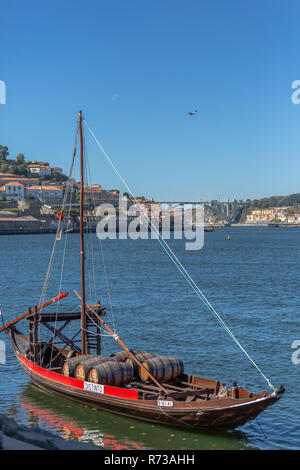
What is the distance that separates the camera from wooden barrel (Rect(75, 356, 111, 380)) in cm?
1584

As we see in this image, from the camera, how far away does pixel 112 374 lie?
15336 mm

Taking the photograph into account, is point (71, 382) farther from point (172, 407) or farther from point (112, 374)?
point (172, 407)

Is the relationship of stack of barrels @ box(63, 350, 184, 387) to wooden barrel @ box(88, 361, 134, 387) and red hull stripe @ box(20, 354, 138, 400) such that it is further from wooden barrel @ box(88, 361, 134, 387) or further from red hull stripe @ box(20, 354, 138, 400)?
red hull stripe @ box(20, 354, 138, 400)

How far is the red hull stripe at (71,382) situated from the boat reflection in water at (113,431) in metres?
0.78

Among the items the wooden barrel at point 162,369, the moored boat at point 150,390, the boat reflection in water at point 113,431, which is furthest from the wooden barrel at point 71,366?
the wooden barrel at point 162,369

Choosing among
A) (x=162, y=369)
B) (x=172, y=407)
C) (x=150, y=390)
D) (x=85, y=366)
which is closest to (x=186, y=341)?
(x=162, y=369)

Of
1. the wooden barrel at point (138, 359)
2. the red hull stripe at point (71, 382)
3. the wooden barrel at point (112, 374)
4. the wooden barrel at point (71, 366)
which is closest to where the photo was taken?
the red hull stripe at point (71, 382)

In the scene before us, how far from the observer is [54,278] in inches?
2135

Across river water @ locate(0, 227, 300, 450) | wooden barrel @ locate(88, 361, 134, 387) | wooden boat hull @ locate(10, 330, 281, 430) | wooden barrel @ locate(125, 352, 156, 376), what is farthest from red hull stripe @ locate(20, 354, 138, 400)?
wooden barrel @ locate(125, 352, 156, 376)

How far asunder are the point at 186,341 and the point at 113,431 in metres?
10.9

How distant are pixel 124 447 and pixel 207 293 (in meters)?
28.6

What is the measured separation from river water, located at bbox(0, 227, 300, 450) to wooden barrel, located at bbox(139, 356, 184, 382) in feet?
4.49

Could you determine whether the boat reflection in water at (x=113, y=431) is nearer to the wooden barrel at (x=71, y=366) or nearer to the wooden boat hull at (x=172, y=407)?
the wooden boat hull at (x=172, y=407)

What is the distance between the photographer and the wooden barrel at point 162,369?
1548 cm
